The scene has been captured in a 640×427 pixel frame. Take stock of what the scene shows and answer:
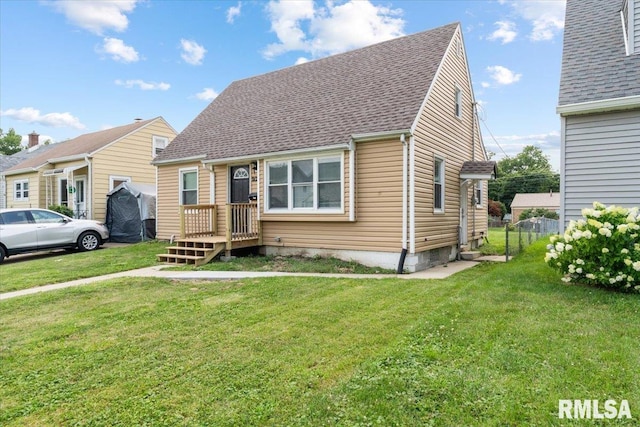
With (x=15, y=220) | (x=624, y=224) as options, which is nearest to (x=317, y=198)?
(x=624, y=224)

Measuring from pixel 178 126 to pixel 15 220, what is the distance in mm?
11389

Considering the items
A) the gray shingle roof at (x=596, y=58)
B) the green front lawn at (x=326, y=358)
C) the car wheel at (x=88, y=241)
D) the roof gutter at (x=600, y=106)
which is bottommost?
the green front lawn at (x=326, y=358)

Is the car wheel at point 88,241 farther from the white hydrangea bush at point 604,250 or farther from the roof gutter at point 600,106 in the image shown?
the roof gutter at point 600,106

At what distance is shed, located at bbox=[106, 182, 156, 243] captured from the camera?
14.8m

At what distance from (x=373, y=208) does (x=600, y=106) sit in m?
4.69

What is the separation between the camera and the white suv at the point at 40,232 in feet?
35.9

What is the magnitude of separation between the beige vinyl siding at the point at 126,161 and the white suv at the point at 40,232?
4.80 metres

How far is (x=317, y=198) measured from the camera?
956 cm

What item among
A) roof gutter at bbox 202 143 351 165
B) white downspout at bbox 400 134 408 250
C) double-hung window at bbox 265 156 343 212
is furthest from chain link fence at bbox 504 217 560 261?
roof gutter at bbox 202 143 351 165

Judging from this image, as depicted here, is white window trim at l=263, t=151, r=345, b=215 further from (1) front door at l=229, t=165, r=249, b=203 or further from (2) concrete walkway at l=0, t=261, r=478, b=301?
(2) concrete walkway at l=0, t=261, r=478, b=301

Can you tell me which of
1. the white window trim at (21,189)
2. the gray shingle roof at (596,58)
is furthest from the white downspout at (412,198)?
the white window trim at (21,189)

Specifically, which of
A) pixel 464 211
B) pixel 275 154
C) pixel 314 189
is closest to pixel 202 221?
pixel 275 154

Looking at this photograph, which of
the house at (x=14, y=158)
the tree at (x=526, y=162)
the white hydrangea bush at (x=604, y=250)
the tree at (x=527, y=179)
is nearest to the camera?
the white hydrangea bush at (x=604, y=250)

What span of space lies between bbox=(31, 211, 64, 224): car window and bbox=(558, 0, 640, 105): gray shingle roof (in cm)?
1395
